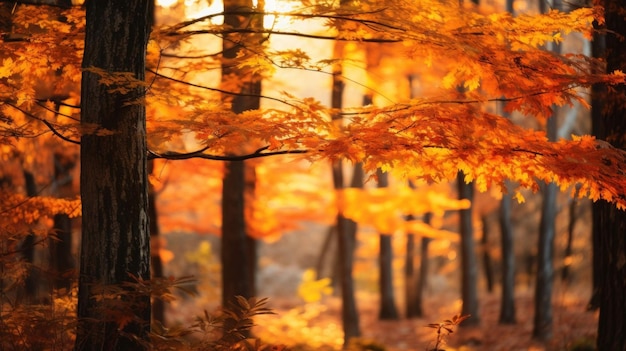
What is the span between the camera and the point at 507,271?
1458cm

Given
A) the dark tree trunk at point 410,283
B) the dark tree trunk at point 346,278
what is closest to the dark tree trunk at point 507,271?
the dark tree trunk at point 410,283

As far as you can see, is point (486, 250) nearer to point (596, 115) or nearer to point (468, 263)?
point (468, 263)

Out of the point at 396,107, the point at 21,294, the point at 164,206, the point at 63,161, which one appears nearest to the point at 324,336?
the point at 164,206

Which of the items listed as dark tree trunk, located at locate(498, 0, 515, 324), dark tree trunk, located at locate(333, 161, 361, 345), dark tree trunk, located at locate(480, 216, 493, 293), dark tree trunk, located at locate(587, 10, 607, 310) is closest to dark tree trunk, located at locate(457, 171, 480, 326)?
dark tree trunk, located at locate(498, 0, 515, 324)

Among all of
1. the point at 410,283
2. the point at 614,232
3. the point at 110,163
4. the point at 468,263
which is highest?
the point at 110,163

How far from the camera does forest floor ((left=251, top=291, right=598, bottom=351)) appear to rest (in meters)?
11.5

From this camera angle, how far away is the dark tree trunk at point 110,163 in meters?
4.71

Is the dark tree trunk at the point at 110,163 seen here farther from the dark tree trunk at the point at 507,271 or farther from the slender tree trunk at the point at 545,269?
the dark tree trunk at the point at 507,271

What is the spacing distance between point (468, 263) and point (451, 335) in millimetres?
1591

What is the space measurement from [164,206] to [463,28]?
12188 millimetres

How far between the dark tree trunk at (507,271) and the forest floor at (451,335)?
0.28 meters

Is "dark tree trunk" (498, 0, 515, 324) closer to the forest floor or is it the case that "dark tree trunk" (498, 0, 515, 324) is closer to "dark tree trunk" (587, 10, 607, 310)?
the forest floor

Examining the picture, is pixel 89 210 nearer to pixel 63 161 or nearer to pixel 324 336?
pixel 63 161

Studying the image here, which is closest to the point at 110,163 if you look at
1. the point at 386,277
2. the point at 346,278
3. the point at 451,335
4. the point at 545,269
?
the point at 346,278
